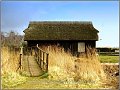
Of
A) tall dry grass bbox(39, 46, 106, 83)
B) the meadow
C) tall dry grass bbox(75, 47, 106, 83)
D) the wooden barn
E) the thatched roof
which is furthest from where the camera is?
the thatched roof

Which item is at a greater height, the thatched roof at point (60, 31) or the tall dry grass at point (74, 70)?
the thatched roof at point (60, 31)

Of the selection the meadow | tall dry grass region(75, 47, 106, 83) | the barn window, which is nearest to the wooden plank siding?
the barn window

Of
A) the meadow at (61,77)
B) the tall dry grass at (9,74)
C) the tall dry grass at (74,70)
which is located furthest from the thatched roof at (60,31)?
the tall dry grass at (9,74)

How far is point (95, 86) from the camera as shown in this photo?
957 centimetres

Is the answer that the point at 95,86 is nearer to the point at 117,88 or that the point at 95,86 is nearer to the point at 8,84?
the point at 117,88

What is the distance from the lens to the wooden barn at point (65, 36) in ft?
105

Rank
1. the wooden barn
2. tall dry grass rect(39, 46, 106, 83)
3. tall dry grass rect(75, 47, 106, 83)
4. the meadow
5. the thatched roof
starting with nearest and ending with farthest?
the meadow < tall dry grass rect(75, 47, 106, 83) < tall dry grass rect(39, 46, 106, 83) < the wooden barn < the thatched roof

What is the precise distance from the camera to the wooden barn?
32.1 meters

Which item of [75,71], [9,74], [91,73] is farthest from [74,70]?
[9,74]

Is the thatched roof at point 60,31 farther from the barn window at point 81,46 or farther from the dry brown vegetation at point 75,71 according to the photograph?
the dry brown vegetation at point 75,71

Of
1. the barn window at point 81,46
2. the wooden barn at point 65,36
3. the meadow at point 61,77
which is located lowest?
the meadow at point 61,77

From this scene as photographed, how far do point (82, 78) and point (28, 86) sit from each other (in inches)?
86.0

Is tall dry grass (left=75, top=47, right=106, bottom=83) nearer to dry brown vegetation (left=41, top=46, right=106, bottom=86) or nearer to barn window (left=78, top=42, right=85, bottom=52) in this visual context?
dry brown vegetation (left=41, top=46, right=106, bottom=86)

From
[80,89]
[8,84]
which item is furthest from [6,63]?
[80,89]
